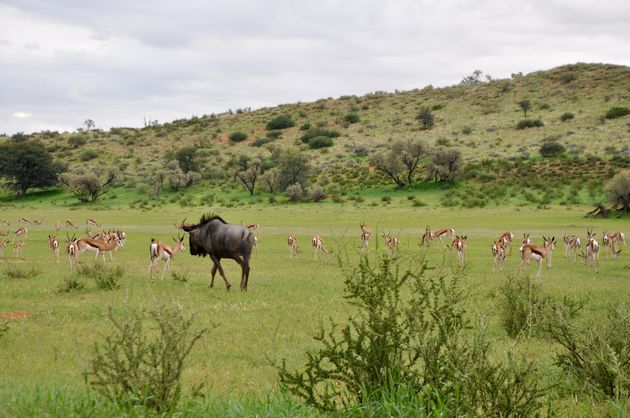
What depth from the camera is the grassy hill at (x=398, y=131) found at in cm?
6456

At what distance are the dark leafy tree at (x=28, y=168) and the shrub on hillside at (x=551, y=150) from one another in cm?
5615

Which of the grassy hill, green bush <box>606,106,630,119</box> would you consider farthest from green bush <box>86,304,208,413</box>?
green bush <box>606,106,630,119</box>

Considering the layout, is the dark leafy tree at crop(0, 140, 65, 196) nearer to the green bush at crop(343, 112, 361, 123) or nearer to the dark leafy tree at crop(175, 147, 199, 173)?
the dark leafy tree at crop(175, 147, 199, 173)

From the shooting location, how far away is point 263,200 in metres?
53.7

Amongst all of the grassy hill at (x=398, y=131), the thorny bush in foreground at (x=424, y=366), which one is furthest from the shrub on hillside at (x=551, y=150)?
the thorny bush in foreground at (x=424, y=366)

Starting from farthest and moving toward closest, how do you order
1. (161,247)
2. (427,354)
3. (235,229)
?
(161,247), (235,229), (427,354)

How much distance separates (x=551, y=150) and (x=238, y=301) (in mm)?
54832

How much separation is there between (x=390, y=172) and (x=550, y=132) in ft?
88.2

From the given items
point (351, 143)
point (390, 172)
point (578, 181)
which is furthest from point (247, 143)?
point (578, 181)

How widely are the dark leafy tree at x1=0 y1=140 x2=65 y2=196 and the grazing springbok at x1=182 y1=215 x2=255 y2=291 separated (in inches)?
2098

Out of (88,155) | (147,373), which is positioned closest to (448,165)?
(147,373)

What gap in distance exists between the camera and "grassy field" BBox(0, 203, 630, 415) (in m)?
8.15

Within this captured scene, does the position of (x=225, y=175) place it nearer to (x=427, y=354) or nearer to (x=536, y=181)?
(x=536, y=181)

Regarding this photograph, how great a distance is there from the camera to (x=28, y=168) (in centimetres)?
6312
